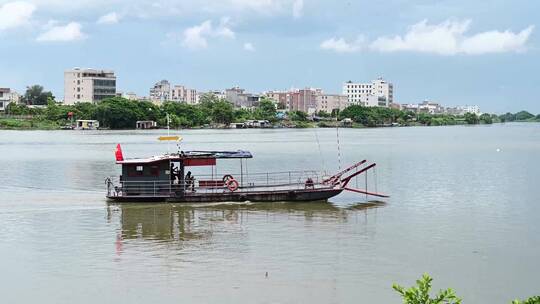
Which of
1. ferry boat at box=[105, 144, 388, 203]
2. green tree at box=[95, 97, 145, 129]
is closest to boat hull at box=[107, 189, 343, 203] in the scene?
ferry boat at box=[105, 144, 388, 203]

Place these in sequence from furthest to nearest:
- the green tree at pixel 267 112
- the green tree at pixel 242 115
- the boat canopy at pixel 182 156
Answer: the green tree at pixel 267 112
the green tree at pixel 242 115
the boat canopy at pixel 182 156

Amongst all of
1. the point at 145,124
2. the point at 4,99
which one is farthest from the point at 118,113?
the point at 4,99

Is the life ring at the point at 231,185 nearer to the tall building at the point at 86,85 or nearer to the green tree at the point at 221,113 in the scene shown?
the green tree at the point at 221,113

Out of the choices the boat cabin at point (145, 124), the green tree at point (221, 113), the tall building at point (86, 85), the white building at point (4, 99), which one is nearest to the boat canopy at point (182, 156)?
the boat cabin at point (145, 124)

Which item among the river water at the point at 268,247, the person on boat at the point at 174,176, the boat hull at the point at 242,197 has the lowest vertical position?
the river water at the point at 268,247

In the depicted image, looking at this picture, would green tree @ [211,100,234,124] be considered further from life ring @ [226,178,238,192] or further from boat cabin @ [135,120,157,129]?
life ring @ [226,178,238,192]

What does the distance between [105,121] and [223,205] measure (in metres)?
117

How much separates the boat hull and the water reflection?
0.78 ft

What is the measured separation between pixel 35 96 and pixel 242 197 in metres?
176

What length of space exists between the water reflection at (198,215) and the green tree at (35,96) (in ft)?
561

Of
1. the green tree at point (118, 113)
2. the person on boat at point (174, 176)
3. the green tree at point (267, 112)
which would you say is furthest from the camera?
the green tree at point (267, 112)

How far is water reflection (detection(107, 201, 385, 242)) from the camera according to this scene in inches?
1034

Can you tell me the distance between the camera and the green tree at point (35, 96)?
19450 centimetres

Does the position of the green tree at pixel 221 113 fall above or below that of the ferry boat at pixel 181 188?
above
